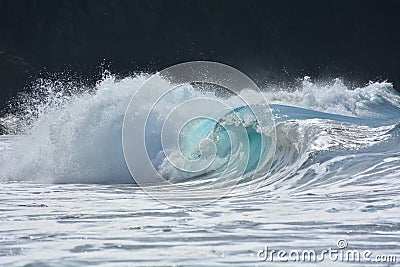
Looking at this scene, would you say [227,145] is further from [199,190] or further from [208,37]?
[208,37]

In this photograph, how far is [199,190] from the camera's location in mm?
9555

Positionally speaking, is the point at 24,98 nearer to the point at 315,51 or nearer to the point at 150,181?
the point at 315,51

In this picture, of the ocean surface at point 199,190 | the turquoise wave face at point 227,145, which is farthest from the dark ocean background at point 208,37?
the turquoise wave face at point 227,145

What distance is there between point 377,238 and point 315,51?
6695cm

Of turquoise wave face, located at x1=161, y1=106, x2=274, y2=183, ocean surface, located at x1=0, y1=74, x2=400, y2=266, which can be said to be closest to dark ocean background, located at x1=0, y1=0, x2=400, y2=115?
ocean surface, located at x1=0, y1=74, x2=400, y2=266

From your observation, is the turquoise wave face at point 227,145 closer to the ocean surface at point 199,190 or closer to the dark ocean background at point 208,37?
the ocean surface at point 199,190

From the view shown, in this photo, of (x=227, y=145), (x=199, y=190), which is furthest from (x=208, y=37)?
(x=199, y=190)

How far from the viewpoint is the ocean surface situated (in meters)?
5.66

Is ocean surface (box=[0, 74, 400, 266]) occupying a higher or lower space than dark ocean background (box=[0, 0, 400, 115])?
lower

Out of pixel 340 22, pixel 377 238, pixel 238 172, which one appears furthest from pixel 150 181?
pixel 340 22

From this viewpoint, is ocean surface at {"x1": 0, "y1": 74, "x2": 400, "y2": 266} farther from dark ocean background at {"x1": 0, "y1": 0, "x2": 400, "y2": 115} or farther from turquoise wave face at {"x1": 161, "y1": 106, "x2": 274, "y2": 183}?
dark ocean background at {"x1": 0, "y1": 0, "x2": 400, "y2": 115}

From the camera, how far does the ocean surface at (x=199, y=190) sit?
Answer: 566 cm

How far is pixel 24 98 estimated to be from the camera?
56875mm

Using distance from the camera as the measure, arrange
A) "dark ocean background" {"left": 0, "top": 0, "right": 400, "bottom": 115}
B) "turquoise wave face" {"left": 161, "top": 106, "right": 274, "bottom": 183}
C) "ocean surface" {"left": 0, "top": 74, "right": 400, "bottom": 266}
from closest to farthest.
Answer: "ocean surface" {"left": 0, "top": 74, "right": 400, "bottom": 266}, "turquoise wave face" {"left": 161, "top": 106, "right": 274, "bottom": 183}, "dark ocean background" {"left": 0, "top": 0, "right": 400, "bottom": 115}
